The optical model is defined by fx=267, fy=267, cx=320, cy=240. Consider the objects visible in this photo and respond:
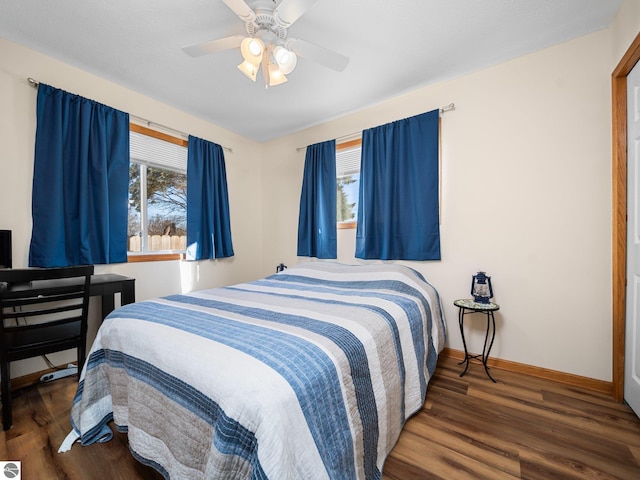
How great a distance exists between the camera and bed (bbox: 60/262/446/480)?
2.53 feet

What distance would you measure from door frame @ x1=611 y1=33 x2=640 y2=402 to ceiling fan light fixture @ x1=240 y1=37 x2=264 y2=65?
2262mm

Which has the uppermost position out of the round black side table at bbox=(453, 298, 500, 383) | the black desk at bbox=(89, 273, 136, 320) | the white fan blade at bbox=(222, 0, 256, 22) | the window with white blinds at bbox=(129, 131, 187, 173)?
the white fan blade at bbox=(222, 0, 256, 22)

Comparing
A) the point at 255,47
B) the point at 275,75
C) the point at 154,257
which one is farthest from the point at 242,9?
the point at 154,257

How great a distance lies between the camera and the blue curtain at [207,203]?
3051mm

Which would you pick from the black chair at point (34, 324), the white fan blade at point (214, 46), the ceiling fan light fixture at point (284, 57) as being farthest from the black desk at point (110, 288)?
the ceiling fan light fixture at point (284, 57)

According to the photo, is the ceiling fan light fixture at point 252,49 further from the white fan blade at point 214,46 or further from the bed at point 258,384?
the bed at point 258,384

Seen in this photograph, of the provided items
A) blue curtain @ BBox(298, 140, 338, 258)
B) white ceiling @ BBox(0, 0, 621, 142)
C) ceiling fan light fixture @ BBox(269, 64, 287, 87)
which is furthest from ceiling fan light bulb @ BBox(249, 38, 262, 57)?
blue curtain @ BBox(298, 140, 338, 258)

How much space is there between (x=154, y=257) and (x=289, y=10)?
250cm

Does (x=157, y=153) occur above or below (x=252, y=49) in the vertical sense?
below

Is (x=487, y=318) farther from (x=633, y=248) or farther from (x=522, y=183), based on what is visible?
(x=522, y=183)

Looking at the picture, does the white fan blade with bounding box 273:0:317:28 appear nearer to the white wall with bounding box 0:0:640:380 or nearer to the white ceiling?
the white ceiling

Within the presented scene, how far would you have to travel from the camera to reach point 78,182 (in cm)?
225

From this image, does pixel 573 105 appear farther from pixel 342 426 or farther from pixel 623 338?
pixel 342 426

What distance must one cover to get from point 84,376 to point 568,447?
251 centimetres
